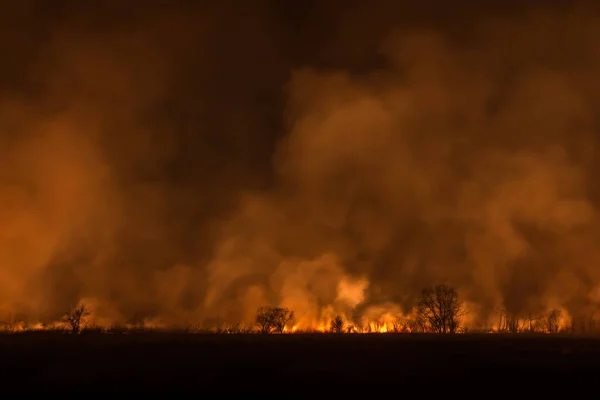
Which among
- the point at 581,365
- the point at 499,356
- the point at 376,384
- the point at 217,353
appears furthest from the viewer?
the point at 217,353

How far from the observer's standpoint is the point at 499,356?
168 ft

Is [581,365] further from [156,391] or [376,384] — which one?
[156,391]

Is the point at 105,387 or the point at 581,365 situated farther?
the point at 581,365

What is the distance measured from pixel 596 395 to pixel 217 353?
38.4 meters

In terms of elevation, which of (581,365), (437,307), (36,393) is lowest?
(36,393)

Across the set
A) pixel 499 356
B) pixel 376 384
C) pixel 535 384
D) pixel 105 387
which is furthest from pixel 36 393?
pixel 499 356

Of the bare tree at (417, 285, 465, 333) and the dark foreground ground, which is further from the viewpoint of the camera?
the bare tree at (417, 285, 465, 333)

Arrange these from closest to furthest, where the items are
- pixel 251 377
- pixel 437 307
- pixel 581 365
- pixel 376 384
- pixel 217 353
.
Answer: pixel 376 384, pixel 251 377, pixel 581 365, pixel 217 353, pixel 437 307

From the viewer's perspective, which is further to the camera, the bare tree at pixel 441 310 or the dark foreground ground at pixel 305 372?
the bare tree at pixel 441 310

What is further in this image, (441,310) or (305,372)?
(441,310)

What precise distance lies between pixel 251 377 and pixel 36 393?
14691 mm

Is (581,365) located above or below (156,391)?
above

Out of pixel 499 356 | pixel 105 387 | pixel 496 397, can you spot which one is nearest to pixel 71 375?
pixel 105 387

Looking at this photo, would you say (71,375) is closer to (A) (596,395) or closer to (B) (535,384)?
(B) (535,384)
